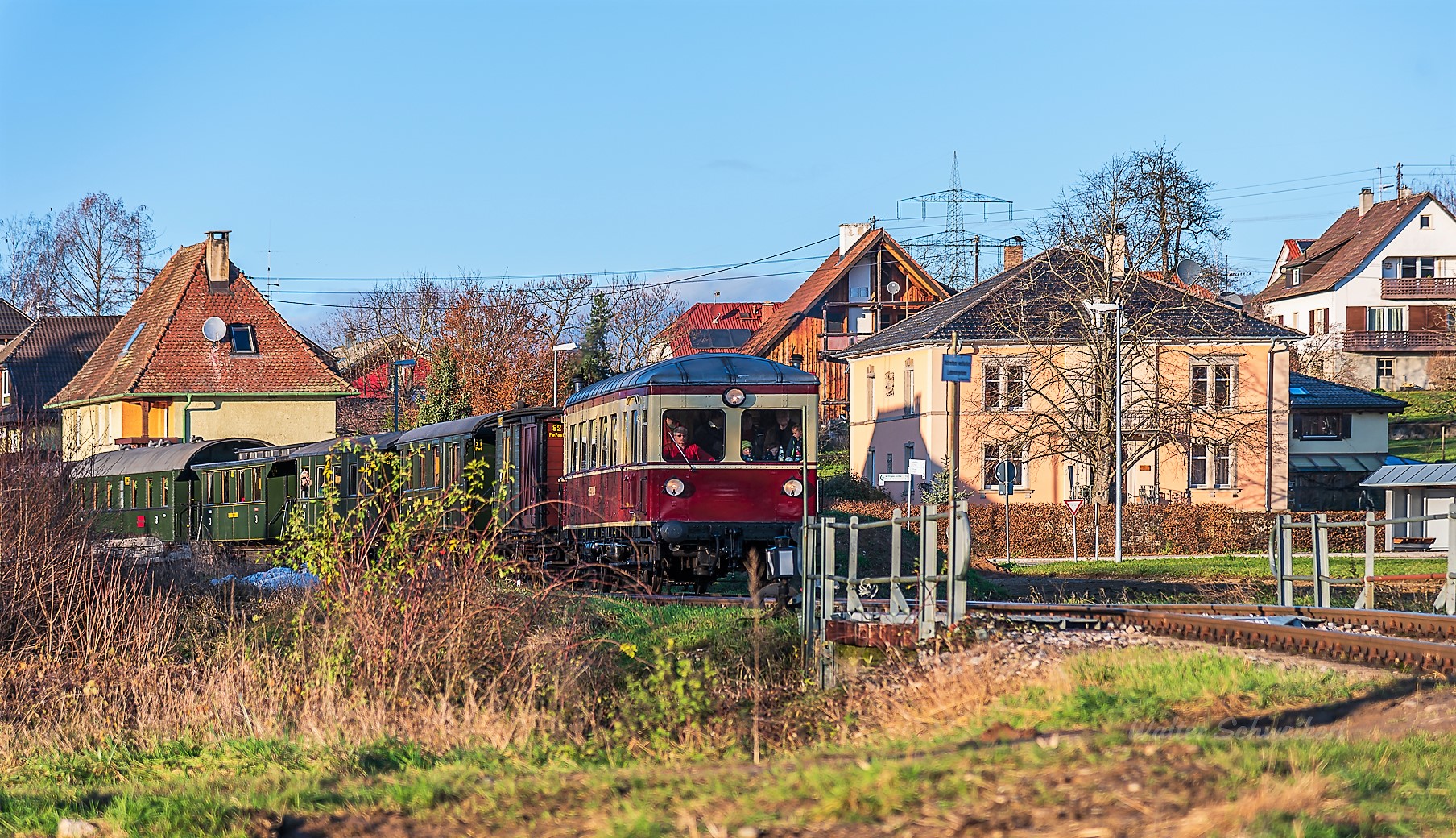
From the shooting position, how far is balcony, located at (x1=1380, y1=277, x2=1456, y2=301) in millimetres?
79375

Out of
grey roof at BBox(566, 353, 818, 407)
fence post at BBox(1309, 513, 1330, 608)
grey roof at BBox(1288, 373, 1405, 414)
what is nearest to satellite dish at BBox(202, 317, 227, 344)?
grey roof at BBox(566, 353, 818, 407)

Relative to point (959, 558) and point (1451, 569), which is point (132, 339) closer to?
point (959, 558)

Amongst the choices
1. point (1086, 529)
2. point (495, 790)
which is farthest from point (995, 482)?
point (495, 790)

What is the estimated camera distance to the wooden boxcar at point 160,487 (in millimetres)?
37000

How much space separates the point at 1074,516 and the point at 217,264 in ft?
104

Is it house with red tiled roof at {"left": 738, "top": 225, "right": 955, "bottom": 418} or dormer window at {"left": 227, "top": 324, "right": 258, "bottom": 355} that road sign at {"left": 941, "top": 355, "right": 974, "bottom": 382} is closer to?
dormer window at {"left": 227, "top": 324, "right": 258, "bottom": 355}

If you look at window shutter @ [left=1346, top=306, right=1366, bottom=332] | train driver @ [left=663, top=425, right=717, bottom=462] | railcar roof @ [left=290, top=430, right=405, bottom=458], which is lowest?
train driver @ [left=663, top=425, right=717, bottom=462]

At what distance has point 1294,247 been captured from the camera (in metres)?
93.4

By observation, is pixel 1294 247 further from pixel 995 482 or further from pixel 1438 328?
pixel 995 482

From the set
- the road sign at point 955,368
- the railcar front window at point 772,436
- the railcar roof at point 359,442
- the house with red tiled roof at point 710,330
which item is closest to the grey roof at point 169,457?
the railcar roof at point 359,442

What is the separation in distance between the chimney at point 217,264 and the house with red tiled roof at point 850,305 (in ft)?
73.2

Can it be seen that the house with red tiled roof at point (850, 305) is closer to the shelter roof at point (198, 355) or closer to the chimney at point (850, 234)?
the chimney at point (850, 234)

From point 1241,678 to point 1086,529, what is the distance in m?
33.3

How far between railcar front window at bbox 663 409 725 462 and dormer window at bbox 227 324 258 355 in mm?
37241
